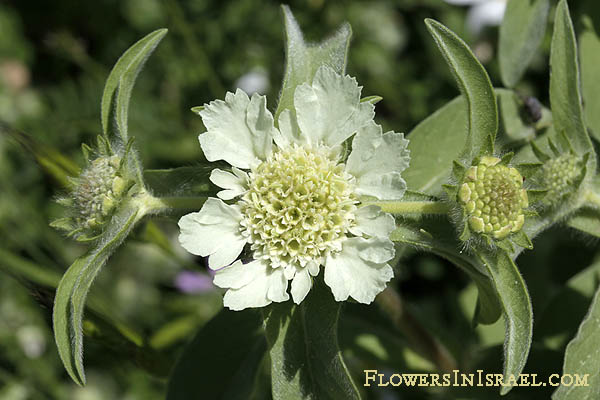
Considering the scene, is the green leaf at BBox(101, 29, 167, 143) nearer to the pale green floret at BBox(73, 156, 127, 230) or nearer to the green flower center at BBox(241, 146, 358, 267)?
the pale green floret at BBox(73, 156, 127, 230)

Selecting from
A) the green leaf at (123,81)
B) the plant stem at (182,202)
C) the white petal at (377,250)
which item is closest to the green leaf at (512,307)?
the white petal at (377,250)

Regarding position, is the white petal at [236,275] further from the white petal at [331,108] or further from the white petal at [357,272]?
the white petal at [331,108]

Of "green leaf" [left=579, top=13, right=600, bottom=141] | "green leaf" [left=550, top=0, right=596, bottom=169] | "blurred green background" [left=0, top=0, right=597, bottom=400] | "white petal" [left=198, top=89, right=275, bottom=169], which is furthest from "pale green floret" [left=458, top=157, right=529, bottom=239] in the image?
"blurred green background" [left=0, top=0, right=597, bottom=400]

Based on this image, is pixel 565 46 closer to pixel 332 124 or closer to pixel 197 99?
pixel 332 124

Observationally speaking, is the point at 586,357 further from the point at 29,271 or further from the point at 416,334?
the point at 29,271

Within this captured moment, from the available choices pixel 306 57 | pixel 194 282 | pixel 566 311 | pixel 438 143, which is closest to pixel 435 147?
pixel 438 143

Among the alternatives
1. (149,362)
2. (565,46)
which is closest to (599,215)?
(565,46)
